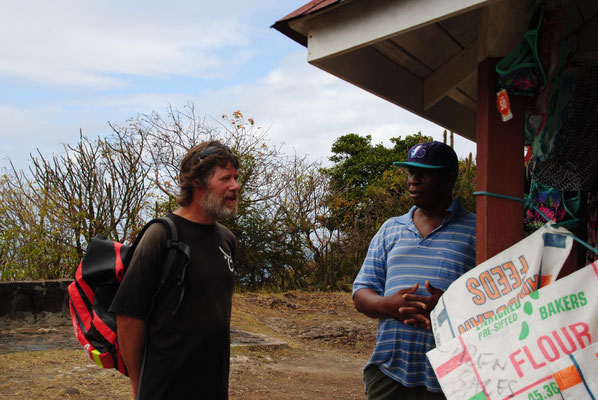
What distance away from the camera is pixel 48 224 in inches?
377

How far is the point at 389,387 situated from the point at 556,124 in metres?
1.28

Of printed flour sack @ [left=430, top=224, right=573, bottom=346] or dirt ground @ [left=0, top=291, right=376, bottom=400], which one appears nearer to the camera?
printed flour sack @ [left=430, top=224, right=573, bottom=346]

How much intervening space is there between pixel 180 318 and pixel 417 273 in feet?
3.35

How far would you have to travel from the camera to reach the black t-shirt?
236cm

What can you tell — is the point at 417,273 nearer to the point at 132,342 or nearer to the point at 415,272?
the point at 415,272

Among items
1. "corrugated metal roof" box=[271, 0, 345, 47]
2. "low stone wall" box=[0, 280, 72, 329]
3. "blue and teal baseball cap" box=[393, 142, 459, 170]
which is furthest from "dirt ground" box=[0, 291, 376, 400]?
"corrugated metal roof" box=[271, 0, 345, 47]

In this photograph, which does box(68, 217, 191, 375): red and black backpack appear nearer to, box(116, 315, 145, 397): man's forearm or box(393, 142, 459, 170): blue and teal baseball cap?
box(116, 315, 145, 397): man's forearm

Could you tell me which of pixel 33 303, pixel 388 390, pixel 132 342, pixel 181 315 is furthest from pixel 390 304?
pixel 33 303

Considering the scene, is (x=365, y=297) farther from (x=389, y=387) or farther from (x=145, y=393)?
(x=145, y=393)

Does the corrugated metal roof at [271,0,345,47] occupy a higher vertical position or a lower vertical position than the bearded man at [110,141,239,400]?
higher

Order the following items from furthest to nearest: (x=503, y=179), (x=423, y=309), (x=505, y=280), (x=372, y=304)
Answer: (x=372, y=304)
(x=423, y=309)
(x=503, y=179)
(x=505, y=280)

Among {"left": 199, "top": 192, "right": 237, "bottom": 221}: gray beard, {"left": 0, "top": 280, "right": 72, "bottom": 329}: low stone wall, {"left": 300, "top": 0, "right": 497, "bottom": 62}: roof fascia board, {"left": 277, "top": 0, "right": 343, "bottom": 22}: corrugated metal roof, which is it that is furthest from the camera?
{"left": 0, "top": 280, "right": 72, "bottom": 329}: low stone wall

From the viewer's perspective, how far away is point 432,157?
2.65m

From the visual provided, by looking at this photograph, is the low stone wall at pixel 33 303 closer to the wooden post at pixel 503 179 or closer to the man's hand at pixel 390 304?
the man's hand at pixel 390 304
